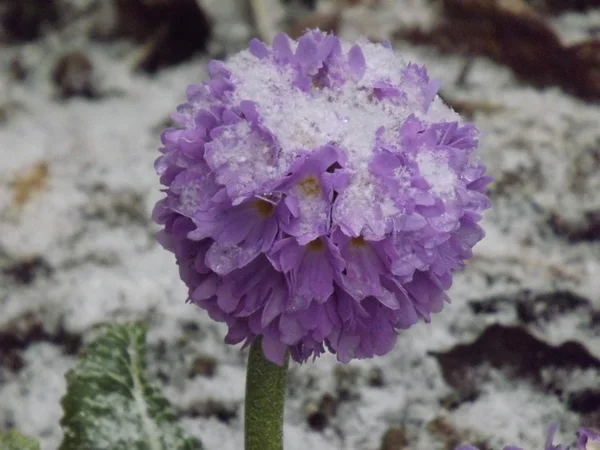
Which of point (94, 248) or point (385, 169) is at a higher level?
point (94, 248)

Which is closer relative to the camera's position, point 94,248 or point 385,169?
point 385,169

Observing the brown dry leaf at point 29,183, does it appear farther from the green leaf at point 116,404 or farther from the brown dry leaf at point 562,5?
the brown dry leaf at point 562,5

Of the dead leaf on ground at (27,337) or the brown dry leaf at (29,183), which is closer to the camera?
the dead leaf on ground at (27,337)

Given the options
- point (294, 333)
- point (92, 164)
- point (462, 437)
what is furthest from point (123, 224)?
point (294, 333)

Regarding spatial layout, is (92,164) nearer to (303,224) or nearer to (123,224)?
(123,224)

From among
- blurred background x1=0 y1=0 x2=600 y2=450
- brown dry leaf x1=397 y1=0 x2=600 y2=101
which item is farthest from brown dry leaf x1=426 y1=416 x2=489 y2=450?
brown dry leaf x1=397 y1=0 x2=600 y2=101

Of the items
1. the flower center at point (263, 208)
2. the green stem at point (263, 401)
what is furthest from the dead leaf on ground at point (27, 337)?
the flower center at point (263, 208)

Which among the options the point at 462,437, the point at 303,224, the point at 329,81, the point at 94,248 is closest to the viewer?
the point at 303,224

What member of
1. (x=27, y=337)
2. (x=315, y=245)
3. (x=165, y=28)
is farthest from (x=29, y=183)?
(x=315, y=245)
